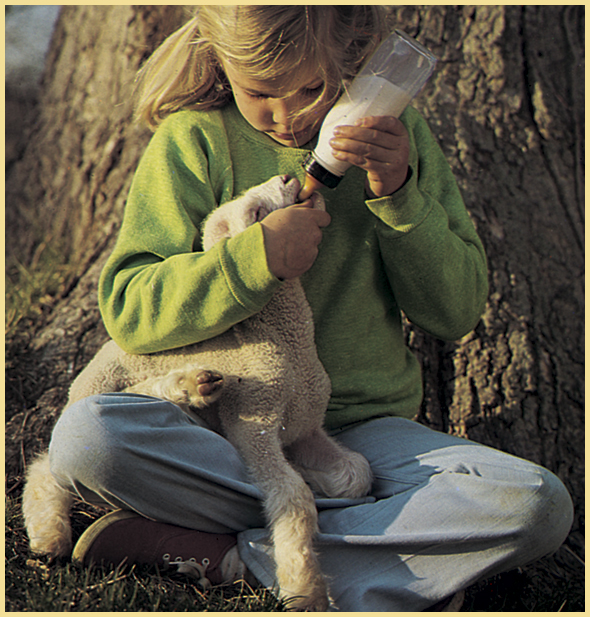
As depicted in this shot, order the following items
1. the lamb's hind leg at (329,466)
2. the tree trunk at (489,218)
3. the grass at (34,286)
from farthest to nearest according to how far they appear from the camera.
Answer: the grass at (34,286) → the tree trunk at (489,218) → the lamb's hind leg at (329,466)

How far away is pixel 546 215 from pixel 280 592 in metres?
1.90

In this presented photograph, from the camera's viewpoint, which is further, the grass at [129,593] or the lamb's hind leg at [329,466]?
the lamb's hind leg at [329,466]

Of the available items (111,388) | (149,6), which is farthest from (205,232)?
(149,6)

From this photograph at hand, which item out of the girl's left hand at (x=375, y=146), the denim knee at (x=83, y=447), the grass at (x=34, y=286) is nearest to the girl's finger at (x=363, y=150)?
the girl's left hand at (x=375, y=146)

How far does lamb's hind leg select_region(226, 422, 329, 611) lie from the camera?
1.53 meters

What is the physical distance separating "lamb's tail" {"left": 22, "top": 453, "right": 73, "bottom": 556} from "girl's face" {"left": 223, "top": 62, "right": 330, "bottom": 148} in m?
1.17

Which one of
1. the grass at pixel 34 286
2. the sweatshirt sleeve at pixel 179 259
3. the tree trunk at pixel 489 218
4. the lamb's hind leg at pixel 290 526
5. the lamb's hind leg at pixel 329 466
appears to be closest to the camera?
the lamb's hind leg at pixel 290 526

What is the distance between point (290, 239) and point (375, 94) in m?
0.45

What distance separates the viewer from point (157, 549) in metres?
1.68

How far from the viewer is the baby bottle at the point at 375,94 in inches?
65.7

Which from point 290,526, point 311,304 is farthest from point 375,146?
point 290,526

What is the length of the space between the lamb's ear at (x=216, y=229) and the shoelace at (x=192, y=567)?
2.72ft

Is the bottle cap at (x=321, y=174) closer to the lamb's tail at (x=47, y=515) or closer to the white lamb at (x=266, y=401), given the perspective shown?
the white lamb at (x=266, y=401)

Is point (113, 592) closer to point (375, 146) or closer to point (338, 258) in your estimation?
point (338, 258)
